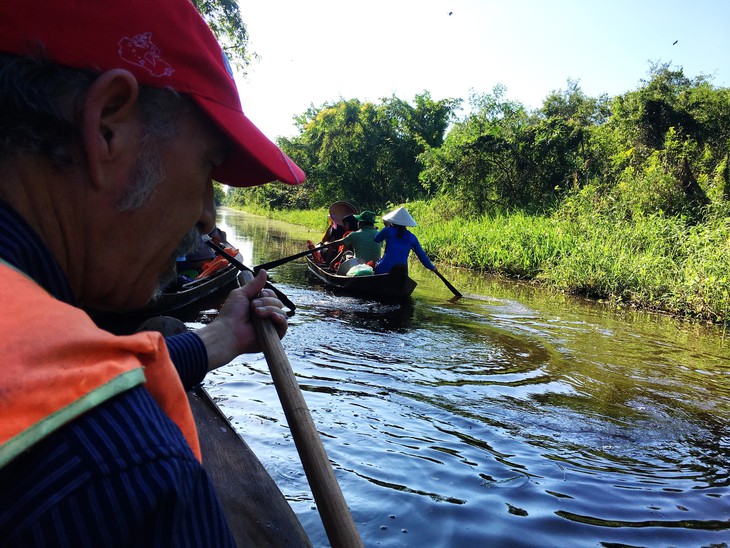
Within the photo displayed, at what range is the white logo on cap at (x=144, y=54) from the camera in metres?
0.72

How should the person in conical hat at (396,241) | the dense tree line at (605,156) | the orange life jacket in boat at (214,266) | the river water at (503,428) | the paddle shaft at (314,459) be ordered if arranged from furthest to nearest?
the dense tree line at (605,156), the person in conical hat at (396,241), the orange life jacket in boat at (214,266), the river water at (503,428), the paddle shaft at (314,459)

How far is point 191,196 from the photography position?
0.87m

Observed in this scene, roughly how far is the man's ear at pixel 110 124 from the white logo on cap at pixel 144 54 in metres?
0.04

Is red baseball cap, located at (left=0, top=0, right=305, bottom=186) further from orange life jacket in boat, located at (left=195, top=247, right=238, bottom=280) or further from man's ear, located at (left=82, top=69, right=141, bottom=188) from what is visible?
orange life jacket in boat, located at (left=195, top=247, right=238, bottom=280)

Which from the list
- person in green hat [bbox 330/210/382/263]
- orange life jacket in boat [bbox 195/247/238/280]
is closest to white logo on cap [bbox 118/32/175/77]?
orange life jacket in boat [bbox 195/247/238/280]

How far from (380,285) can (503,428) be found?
460 centimetres

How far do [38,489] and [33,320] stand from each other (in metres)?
0.12

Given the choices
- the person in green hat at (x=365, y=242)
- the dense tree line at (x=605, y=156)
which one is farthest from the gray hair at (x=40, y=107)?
the dense tree line at (x=605, y=156)

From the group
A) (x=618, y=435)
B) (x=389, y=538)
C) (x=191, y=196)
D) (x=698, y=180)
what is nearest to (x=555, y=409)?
(x=618, y=435)

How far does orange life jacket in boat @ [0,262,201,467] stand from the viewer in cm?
41

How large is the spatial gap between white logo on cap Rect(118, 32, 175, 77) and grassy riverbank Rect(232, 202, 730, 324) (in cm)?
936

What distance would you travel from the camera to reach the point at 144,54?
73 cm

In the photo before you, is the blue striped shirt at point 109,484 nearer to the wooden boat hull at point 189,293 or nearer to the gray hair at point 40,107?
the gray hair at point 40,107

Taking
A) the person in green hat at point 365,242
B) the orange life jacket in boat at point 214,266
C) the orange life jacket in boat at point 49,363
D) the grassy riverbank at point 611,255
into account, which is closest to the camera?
the orange life jacket in boat at point 49,363
